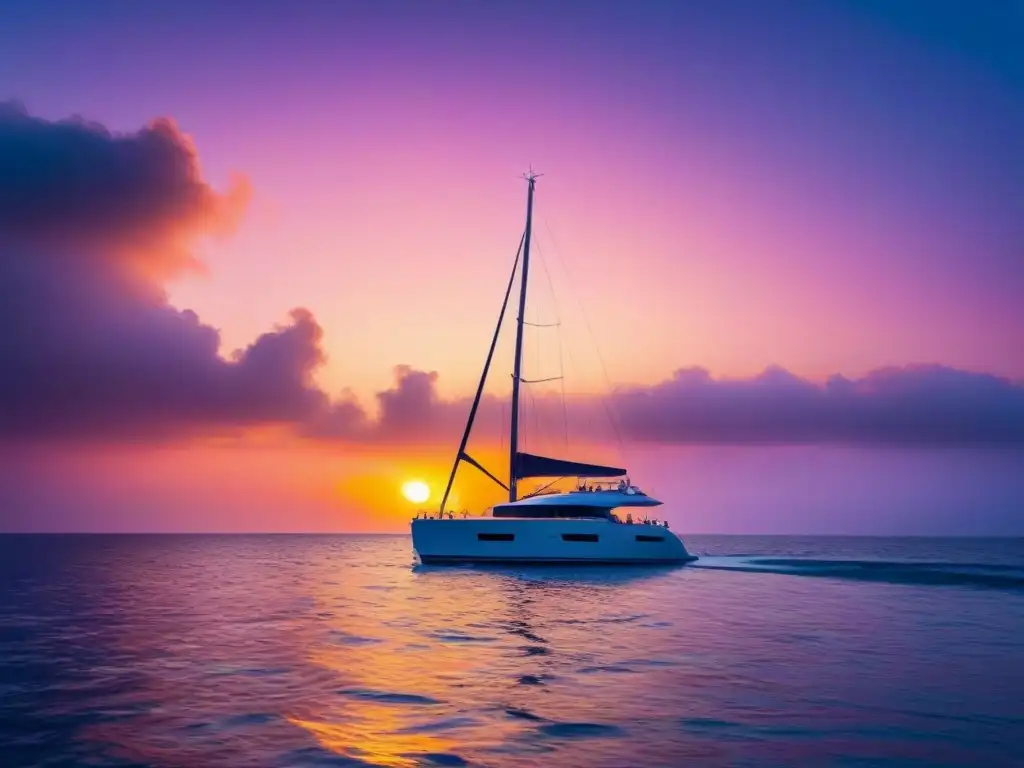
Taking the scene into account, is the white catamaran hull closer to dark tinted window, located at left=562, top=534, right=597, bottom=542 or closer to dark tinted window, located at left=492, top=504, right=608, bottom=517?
dark tinted window, located at left=562, top=534, right=597, bottom=542

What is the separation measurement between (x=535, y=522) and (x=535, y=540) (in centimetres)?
115

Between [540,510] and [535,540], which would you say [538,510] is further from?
[535,540]

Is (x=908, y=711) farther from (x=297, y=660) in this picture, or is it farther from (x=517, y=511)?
(x=517, y=511)

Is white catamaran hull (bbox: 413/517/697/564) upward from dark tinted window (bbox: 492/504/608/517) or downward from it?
downward

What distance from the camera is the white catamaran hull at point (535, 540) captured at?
44.1 meters

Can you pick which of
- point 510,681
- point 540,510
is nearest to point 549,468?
point 540,510

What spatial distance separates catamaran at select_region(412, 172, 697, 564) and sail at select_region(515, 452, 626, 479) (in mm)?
58

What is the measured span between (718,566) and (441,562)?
27.4 meters

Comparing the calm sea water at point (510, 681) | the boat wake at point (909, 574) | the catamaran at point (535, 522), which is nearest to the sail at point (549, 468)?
the catamaran at point (535, 522)

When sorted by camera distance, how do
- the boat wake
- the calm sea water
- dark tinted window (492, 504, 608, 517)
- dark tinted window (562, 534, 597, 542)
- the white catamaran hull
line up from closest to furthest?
the calm sea water, the white catamaran hull, dark tinted window (562, 534, 597, 542), dark tinted window (492, 504, 608, 517), the boat wake

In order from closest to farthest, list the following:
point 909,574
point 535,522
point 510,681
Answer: point 510,681 < point 535,522 < point 909,574

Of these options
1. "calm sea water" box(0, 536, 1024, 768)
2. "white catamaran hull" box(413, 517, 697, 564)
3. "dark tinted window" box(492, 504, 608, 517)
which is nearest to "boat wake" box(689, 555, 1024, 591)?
"white catamaran hull" box(413, 517, 697, 564)

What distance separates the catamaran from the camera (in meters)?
44.3

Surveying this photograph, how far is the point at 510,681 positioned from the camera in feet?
56.1
